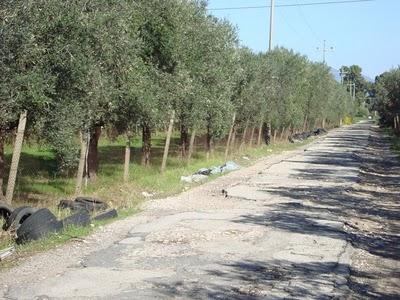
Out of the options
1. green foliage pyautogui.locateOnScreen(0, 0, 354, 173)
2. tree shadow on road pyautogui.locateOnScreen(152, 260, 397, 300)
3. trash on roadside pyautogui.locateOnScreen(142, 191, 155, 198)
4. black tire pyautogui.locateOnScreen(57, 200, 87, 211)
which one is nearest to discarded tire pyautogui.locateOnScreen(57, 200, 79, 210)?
black tire pyautogui.locateOnScreen(57, 200, 87, 211)

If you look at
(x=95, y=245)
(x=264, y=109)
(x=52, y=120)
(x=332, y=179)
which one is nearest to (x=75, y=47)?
(x=52, y=120)

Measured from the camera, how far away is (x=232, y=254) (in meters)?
8.38

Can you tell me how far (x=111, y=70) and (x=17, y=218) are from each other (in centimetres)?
569

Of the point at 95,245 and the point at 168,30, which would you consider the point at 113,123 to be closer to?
the point at 168,30

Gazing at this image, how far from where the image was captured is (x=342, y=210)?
13.0 meters

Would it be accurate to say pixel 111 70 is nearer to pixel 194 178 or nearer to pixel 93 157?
pixel 93 157

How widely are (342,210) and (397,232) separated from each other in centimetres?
215

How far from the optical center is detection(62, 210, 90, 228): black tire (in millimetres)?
9992

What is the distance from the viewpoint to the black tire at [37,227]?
9016mm

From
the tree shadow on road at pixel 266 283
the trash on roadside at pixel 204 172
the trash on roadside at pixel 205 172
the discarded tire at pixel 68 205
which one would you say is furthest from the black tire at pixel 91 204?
the trash on roadside at pixel 204 172

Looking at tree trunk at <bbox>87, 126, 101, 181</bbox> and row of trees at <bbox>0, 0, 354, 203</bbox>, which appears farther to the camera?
tree trunk at <bbox>87, 126, 101, 181</bbox>

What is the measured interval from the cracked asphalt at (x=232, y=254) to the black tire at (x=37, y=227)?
2.10ft

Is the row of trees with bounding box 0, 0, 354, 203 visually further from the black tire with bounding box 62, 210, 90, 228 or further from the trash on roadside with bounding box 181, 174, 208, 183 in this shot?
Result: the black tire with bounding box 62, 210, 90, 228

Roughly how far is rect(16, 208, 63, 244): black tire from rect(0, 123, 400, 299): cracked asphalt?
2.10ft
